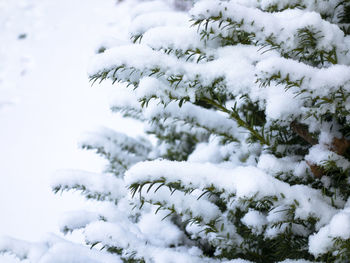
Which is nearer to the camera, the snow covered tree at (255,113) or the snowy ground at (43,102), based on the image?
the snow covered tree at (255,113)

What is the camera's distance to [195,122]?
1.01 meters

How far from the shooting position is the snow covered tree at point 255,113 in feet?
2.04

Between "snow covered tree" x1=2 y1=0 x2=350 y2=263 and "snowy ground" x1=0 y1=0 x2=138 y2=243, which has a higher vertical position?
"snow covered tree" x1=2 y1=0 x2=350 y2=263

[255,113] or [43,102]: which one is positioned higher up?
[255,113]

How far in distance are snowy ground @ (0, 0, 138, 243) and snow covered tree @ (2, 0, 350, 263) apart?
0.45 meters

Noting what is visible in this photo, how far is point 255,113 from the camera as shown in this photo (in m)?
0.98

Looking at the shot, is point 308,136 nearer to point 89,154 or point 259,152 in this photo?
point 259,152

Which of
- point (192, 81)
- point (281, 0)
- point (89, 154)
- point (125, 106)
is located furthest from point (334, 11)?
point (89, 154)

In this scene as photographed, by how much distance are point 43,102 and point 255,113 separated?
2766mm

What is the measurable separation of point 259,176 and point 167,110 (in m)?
0.38

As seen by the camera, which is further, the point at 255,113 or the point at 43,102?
the point at 43,102

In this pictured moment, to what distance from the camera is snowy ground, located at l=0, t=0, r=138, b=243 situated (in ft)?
7.78

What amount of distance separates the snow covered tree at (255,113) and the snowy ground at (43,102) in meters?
0.45

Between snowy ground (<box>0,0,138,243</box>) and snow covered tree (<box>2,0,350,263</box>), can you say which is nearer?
snow covered tree (<box>2,0,350,263</box>)
